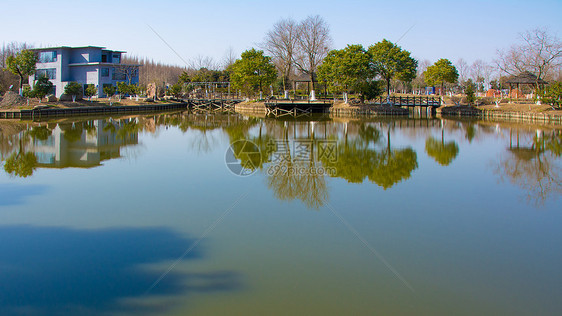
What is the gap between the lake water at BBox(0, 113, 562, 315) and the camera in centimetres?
478

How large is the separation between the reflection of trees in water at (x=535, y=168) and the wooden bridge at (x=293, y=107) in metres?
17.7

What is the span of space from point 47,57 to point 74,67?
2341 millimetres

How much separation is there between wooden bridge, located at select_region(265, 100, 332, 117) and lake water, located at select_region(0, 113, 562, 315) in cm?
1968

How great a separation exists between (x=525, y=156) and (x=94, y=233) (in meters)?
13.3

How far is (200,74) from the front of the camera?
174 feet

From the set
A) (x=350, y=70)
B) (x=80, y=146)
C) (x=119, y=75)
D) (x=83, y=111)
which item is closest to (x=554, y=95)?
(x=350, y=70)

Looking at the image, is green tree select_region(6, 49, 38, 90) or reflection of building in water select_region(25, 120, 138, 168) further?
green tree select_region(6, 49, 38, 90)

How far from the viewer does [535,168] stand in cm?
1227

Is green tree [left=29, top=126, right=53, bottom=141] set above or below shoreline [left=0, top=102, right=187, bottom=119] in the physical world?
below

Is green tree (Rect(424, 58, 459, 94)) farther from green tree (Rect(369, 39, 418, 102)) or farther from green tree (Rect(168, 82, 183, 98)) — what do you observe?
green tree (Rect(168, 82, 183, 98))

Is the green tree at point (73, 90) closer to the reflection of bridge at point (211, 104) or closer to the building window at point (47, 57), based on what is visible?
the building window at point (47, 57)

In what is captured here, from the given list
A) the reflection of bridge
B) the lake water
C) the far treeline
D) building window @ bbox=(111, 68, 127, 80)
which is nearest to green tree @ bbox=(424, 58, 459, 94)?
the far treeline

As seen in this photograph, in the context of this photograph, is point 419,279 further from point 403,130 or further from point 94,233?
point 403,130

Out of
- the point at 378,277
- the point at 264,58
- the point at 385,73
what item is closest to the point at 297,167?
the point at 378,277
